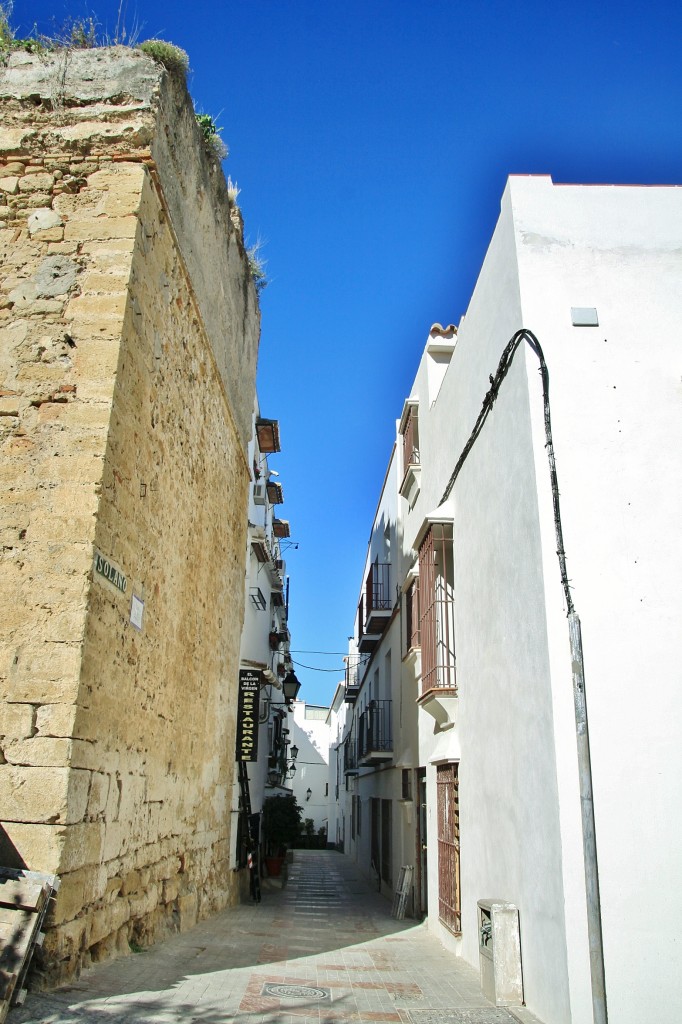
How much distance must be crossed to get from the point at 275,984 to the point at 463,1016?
1.24 m

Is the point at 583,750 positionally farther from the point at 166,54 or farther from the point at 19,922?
the point at 166,54

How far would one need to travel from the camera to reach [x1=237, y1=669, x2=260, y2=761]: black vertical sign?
34.2ft

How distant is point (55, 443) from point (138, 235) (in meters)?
1.74

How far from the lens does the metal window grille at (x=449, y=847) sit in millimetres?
7020

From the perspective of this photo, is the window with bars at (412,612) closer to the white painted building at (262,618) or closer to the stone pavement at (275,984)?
the white painted building at (262,618)

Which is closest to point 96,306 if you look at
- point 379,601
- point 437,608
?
point 437,608

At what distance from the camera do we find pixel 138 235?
5.34 meters

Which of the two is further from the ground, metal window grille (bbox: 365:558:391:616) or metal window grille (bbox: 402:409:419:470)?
metal window grille (bbox: 402:409:419:470)

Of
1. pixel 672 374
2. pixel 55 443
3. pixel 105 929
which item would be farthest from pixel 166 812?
pixel 672 374

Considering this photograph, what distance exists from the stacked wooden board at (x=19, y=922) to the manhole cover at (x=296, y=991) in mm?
1591

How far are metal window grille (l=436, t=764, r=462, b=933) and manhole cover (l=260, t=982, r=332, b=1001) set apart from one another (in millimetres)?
2437

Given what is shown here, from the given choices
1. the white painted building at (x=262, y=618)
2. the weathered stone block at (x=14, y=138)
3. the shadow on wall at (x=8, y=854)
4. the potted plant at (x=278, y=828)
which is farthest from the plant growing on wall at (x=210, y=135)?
the potted plant at (x=278, y=828)

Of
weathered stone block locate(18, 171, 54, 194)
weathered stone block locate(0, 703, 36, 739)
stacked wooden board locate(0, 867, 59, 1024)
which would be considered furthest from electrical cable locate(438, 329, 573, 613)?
weathered stone block locate(18, 171, 54, 194)

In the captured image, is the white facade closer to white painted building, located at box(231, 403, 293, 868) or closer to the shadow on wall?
white painted building, located at box(231, 403, 293, 868)
